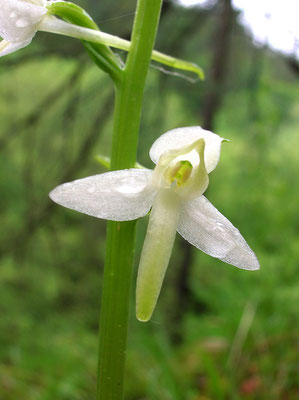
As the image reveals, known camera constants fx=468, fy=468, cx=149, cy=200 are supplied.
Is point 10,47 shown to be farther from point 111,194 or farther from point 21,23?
point 111,194

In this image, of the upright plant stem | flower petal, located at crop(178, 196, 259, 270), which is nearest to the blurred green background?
the upright plant stem

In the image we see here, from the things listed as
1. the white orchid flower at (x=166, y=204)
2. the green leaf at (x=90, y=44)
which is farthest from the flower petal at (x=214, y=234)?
the green leaf at (x=90, y=44)

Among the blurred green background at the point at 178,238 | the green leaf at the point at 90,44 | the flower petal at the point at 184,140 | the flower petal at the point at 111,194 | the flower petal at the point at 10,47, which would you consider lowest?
the blurred green background at the point at 178,238

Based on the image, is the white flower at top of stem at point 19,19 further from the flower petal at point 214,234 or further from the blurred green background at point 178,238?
the blurred green background at point 178,238

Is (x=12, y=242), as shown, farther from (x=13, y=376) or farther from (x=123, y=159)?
(x=123, y=159)

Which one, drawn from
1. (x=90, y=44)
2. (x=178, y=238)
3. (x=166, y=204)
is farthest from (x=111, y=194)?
(x=178, y=238)

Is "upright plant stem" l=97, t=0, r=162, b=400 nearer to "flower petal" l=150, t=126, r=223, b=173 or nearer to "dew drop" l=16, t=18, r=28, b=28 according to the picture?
"flower petal" l=150, t=126, r=223, b=173

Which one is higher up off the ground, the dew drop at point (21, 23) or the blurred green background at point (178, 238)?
the dew drop at point (21, 23)

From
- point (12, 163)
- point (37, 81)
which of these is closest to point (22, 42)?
point (12, 163)
